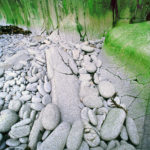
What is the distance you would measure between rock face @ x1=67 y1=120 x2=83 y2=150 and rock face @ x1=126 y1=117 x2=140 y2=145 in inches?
20.0

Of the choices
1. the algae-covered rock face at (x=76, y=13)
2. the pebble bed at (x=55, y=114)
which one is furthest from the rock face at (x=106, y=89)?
the algae-covered rock face at (x=76, y=13)

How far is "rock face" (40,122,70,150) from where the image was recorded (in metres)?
1.12

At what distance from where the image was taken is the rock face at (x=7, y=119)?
1.25 m

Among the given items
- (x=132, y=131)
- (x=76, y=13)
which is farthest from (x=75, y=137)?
(x=76, y=13)

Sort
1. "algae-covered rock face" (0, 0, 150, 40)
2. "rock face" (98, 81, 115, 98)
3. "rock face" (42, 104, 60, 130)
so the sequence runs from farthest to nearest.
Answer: "algae-covered rock face" (0, 0, 150, 40), "rock face" (98, 81, 115, 98), "rock face" (42, 104, 60, 130)

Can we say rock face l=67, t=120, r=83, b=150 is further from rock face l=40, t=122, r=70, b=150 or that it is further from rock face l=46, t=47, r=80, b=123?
rock face l=46, t=47, r=80, b=123

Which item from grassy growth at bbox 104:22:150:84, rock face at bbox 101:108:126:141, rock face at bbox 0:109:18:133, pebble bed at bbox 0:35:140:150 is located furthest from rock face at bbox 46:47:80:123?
grassy growth at bbox 104:22:150:84

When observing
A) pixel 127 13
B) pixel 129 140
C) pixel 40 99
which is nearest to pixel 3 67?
pixel 40 99

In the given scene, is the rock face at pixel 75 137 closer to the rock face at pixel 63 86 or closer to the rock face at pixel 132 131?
the rock face at pixel 63 86

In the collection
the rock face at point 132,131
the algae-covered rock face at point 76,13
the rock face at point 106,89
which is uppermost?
the algae-covered rock face at point 76,13

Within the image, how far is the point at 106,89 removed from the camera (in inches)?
63.6

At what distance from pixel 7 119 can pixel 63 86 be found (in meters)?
0.79

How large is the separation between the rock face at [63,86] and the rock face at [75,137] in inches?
6.0

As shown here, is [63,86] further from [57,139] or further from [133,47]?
[133,47]
